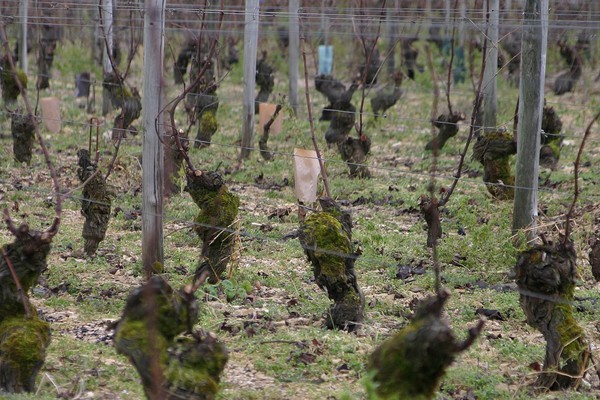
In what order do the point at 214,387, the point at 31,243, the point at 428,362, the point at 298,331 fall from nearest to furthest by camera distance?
the point at 428,362 → the point at 214,387 → the point at 31,243 → the point at 298,331

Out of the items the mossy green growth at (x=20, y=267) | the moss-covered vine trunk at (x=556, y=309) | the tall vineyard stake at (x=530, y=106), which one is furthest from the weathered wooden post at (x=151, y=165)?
the tall vineyard stake at (x=530, y=106)

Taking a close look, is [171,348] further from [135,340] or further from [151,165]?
[151,165]

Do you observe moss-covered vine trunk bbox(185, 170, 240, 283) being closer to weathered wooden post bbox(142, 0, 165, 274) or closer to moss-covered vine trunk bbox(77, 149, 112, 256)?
weathered wooden post bbox(142, 0, 165, 274)

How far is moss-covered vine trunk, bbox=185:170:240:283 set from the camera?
5.88m

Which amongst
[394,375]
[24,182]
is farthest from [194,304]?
[24,182]

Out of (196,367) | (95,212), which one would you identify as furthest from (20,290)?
(95,212)

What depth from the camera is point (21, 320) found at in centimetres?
418

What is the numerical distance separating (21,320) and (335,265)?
1.69m

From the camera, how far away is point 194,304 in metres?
3.66

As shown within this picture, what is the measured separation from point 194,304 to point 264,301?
2.04m

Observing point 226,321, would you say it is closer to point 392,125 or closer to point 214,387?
point 214,387

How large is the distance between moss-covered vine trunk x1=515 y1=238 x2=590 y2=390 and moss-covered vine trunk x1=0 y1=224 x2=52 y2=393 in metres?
2.23

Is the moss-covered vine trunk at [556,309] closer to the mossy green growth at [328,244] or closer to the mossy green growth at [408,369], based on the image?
the mossy green growth at [328,244]

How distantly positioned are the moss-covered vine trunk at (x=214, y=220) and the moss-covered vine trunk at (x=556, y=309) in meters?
2.14
